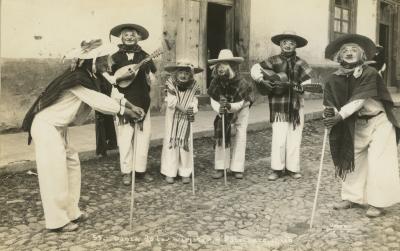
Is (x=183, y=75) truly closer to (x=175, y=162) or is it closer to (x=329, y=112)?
(x=175, y=162)

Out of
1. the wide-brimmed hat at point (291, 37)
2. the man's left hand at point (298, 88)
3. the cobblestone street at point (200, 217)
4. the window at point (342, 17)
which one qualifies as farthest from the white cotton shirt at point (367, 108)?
the window at point (342, 17)

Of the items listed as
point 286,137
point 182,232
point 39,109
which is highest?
point 39,109

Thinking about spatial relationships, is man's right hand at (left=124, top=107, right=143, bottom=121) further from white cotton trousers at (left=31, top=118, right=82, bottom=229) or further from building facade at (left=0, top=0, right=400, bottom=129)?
building facade at (left=0, top=0, right=400, bottom=129)

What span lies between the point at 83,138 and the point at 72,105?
2.97 metres

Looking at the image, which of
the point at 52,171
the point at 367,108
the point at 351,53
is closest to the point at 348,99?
the point at 367,108

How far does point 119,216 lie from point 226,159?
1.97 metres

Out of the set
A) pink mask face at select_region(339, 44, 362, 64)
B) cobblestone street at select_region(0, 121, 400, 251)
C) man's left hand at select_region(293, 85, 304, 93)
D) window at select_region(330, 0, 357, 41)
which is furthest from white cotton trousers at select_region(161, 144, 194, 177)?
window at select_region(330, 0, 357, 41)

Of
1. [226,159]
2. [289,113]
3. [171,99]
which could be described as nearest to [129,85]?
[171,99]

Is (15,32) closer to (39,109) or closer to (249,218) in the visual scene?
(39,109)

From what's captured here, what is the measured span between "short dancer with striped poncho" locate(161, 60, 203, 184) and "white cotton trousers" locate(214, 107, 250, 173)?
0.43 metres

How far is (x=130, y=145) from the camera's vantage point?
5688 mm

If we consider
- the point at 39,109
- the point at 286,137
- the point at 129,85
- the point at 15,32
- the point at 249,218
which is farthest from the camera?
the point at 15,32

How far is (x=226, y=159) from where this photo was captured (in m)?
6.14

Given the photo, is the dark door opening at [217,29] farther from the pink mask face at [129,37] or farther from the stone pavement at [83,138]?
the pink mask face at [129,37]
